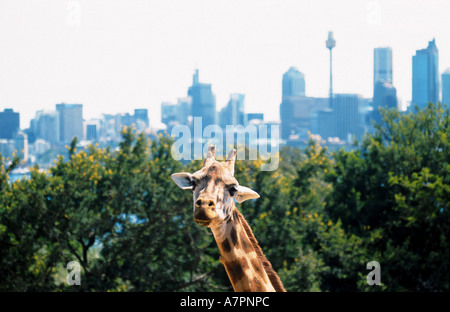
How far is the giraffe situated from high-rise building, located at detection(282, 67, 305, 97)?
177633mm

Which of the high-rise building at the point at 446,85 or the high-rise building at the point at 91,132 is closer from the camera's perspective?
the high-rise building at the point at 91,132

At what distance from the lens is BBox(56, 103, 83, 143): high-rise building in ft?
401

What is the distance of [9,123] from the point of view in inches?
4045

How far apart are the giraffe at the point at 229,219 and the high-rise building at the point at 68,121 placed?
114 meters

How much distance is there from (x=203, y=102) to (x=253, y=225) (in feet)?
403

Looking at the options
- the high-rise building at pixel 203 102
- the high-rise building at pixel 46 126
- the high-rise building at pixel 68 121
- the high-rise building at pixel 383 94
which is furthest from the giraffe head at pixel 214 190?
the high-rise building at pixel 383 94

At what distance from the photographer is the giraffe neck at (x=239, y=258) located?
8719 mm

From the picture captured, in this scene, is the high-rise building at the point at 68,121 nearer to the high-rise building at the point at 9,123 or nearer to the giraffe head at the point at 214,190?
the high-rise building at the point at 9,123

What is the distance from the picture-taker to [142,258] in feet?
103

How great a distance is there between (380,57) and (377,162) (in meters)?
149

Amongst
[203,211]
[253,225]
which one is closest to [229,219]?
[203,211]

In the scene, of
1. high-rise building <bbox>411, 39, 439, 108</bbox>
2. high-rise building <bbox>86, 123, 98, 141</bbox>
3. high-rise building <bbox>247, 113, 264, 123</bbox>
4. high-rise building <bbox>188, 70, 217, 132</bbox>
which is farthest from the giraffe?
high-rise building <bbox>411, 39, 439, 108</bbox>

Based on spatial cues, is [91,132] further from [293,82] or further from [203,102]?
[293,82]

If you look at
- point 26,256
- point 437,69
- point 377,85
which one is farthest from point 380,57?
point 26,256
